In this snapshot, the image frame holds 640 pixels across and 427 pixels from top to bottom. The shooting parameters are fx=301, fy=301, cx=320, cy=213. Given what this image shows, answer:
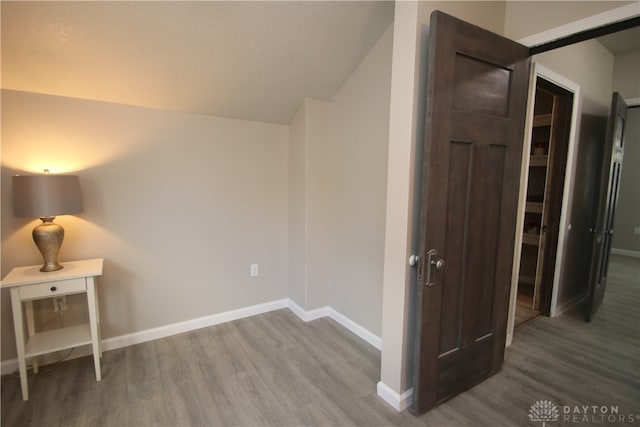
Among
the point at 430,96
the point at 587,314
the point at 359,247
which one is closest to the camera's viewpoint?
the point at 430,96

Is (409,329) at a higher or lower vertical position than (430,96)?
lower

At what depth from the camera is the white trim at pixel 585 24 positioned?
58.7 inches

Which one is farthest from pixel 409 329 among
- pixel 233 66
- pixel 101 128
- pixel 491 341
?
pixel 101 128

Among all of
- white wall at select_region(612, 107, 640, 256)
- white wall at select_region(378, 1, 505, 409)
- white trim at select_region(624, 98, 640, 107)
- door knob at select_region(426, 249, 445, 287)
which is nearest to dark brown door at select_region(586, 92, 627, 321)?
white trim at select_region(624, 98, 640, 107)

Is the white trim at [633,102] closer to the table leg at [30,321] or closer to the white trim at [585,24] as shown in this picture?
the white trim at [585,24]

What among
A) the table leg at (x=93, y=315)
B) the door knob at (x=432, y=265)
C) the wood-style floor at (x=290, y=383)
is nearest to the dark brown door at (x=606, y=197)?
the wood-style floor at (x=290, y=383)

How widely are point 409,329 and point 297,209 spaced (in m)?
1.55

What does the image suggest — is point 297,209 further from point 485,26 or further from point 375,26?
point 485,26

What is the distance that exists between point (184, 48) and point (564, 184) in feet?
11.1

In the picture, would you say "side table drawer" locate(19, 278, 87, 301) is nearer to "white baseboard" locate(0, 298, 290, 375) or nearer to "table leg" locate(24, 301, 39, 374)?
"table leg" locate(24, 301, 39, 374)

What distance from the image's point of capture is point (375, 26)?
83.2 inches

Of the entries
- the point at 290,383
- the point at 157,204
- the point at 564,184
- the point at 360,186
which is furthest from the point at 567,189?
the point at 157,204

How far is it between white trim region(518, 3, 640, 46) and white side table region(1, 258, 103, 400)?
3.13 m

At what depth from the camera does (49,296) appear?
6.24 ft
